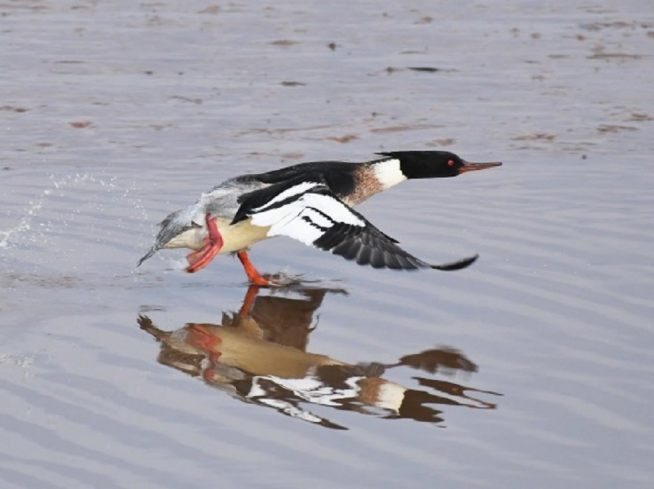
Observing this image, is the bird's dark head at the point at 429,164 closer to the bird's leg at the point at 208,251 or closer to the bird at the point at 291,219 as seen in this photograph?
the bird at the point at 291,219

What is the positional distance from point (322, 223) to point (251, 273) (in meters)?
0.80

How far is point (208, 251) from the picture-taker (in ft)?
27.6

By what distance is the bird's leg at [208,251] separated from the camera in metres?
8.38

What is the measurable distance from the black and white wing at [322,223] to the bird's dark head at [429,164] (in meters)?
1.13

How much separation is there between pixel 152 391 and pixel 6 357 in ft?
2.63

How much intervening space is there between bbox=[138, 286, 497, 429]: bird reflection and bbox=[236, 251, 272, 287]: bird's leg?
0.40m

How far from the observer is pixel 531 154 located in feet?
37.8

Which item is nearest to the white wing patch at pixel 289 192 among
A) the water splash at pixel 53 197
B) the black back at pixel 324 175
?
the black back at pixel 324 175

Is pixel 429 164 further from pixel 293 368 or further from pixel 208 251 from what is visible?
pixel 293 368

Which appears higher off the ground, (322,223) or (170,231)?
(322,223)

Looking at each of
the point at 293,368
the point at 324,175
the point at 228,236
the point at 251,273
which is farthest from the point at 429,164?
the point at 293,368

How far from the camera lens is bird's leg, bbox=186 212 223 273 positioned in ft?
27.5

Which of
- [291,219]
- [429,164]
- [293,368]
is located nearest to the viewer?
[293,368]

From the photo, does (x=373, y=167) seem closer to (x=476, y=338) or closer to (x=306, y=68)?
(x=476, y=338)
